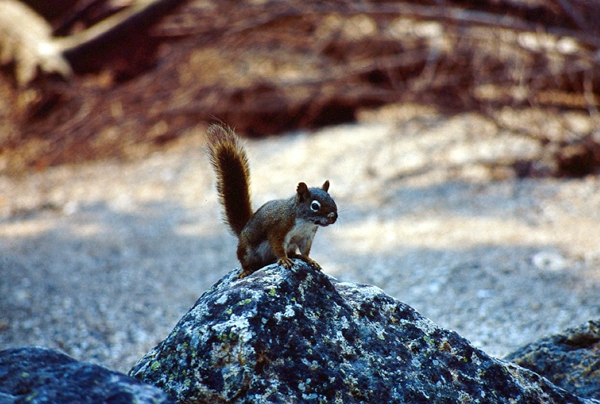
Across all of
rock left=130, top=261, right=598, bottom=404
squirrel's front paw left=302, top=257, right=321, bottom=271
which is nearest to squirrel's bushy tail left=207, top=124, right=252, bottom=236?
squirrel's front paw left=302, top=257, right=321, bottom=271

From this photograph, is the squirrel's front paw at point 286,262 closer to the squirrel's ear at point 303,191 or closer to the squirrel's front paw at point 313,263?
the squirrel's front paw at point 313,263

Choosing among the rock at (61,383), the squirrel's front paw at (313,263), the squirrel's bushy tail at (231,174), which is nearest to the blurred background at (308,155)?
the squirrel's bushy tail at (231,174)

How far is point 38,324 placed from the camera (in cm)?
339

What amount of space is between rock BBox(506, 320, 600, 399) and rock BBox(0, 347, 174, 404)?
1.30m

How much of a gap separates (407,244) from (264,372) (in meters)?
2.81

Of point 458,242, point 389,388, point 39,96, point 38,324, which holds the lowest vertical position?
point 389,388

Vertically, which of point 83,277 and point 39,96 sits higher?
point 39,96

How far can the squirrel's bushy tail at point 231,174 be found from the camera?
A: 2.10m

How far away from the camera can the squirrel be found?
6.67ft

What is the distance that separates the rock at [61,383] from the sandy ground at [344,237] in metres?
1.56

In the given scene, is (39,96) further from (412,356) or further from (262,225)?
(412,356)

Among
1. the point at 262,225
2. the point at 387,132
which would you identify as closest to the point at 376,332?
the point at 262,225

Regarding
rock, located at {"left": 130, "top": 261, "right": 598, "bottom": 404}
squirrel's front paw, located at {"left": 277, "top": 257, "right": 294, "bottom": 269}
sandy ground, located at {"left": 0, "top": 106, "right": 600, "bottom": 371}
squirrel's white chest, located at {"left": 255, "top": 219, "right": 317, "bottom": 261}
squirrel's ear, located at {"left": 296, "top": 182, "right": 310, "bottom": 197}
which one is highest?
sandy ground, located at {"left": 0, "top": 106, "right": 600, "bottom": 371}

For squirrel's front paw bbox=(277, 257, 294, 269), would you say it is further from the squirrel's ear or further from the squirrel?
the squirrel's ear
